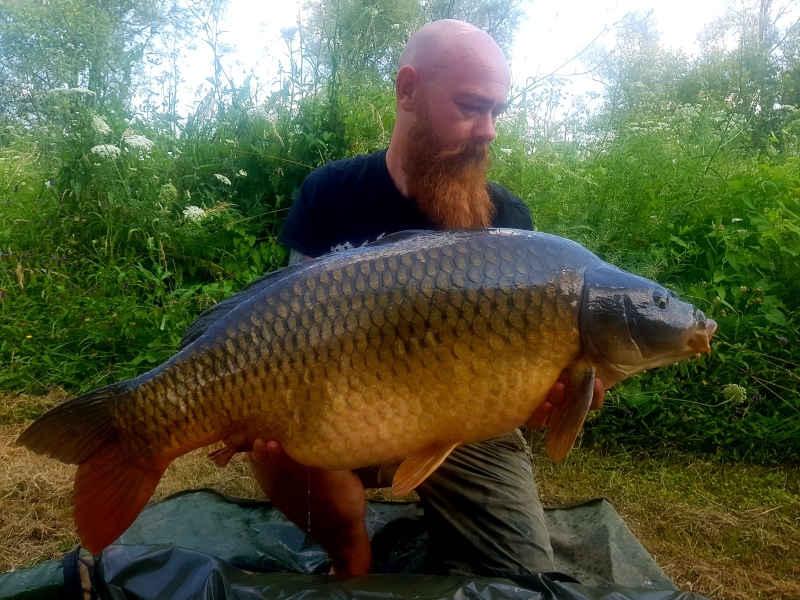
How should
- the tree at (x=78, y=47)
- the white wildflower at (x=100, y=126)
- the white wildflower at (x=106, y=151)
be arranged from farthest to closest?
1. the tree at (x=78, y=47)
2. the white wildflower at (x=100, y=126)
3. the white wildflower at (x=106, y=151)

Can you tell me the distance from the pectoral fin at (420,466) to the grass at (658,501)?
104 cm

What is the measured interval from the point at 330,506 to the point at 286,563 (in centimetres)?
32

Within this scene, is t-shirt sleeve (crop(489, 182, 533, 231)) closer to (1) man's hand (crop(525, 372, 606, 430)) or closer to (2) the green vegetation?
(1) man's hand (crop(525, 372, 606, 430))

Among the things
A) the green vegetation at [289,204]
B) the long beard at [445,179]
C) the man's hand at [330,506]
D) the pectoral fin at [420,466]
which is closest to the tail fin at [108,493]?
the man's hand at [330,506]

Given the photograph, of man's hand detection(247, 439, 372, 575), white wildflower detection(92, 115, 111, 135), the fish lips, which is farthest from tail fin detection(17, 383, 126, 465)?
white wildflower detection(92, 115, 111, 135)

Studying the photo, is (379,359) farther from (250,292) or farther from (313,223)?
(313,223)

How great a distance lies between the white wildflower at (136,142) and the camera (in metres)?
2.88

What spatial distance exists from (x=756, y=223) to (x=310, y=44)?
2.90 m

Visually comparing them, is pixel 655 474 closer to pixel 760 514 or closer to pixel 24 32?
pixel 760 514

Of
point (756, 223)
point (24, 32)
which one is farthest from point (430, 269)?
point (24, 32)

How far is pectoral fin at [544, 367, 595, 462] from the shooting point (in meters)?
1.13

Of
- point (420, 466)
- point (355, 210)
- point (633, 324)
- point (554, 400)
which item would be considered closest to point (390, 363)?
point (420, 466)

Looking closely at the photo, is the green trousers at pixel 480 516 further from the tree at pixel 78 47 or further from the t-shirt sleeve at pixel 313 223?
the tree at pixel 78 47

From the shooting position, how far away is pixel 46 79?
4.90 meters
